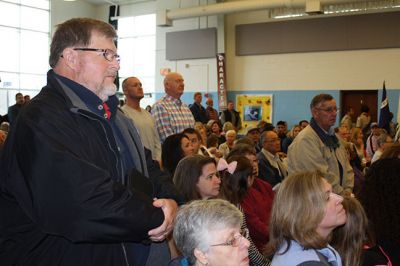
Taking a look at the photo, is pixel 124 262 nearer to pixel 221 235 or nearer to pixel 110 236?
pixel 110 236

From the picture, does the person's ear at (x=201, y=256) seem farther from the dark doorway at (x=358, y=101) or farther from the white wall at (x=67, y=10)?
the white wall at (x=67, y=10)

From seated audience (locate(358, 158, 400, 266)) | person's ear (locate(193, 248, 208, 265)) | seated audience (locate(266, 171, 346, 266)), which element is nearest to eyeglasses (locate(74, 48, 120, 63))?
person's ear (locate(193, 248, 208, 265))

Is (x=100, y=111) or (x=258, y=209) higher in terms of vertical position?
(x=100, y=111)

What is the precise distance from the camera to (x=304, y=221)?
2.32 metres

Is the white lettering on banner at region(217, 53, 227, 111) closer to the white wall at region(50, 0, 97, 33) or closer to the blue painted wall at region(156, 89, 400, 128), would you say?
the blue painted wall at region(156, 89, 400, 128)

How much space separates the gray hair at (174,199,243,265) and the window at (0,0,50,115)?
55.1 ft

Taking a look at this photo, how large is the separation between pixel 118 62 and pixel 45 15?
712 inches

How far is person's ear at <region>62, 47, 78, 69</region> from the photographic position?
5.65ft

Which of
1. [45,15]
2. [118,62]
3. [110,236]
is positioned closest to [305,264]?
[110,236]

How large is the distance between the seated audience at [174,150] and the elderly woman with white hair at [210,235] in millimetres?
2459

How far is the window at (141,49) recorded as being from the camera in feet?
60.1

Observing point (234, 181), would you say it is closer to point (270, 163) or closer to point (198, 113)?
point (270, 163)

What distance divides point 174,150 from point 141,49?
14.7 metres

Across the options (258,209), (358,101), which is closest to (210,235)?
(258,209)
